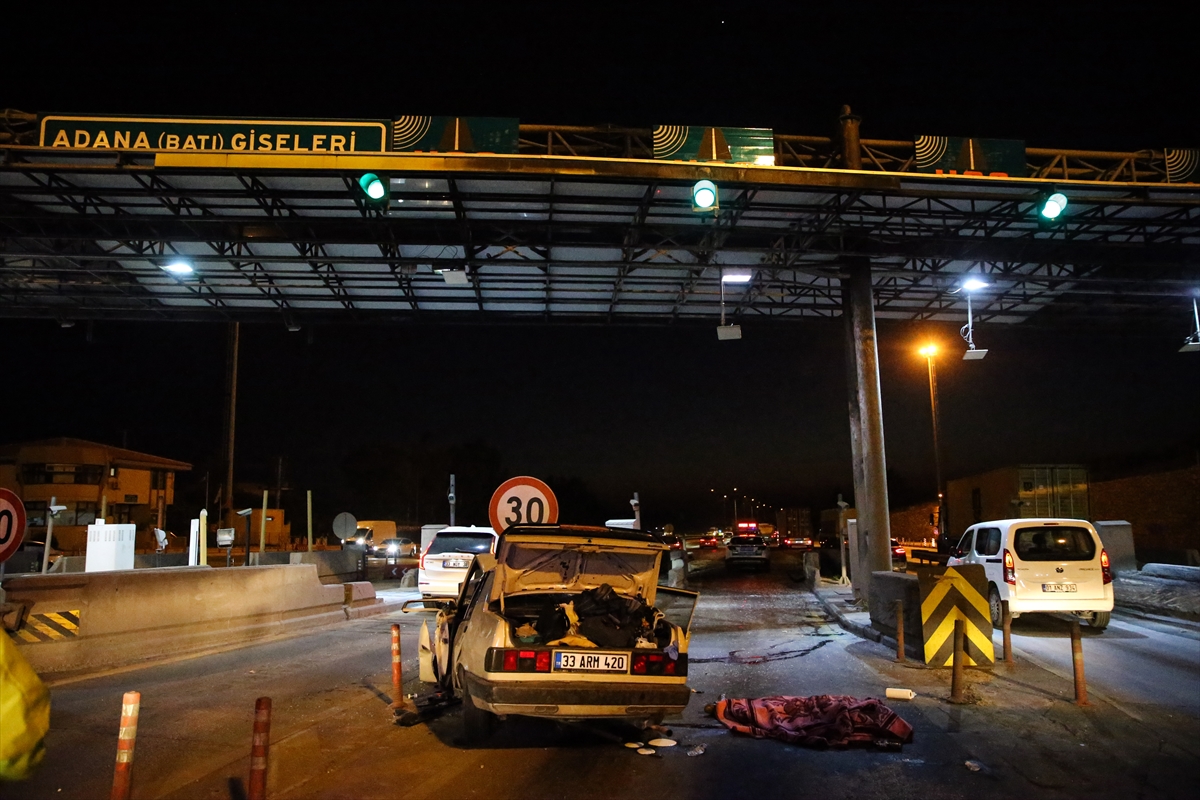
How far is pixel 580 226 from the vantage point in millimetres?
15188

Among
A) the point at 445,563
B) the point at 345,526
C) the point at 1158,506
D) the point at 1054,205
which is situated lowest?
the point at 445,563

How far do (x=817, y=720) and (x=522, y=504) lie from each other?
4478 mm

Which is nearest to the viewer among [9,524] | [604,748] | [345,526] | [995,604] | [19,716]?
[19,716]

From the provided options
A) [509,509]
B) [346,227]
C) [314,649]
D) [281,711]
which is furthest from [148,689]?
[346,227]

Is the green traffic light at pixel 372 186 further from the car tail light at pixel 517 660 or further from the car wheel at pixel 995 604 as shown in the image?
the car wheel at pixel 995 604

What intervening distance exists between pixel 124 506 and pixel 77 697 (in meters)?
49.5

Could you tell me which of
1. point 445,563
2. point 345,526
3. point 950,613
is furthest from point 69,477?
point 950,613

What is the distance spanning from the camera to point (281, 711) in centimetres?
795

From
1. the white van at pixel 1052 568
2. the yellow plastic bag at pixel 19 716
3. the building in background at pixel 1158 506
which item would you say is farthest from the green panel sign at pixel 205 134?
the building in background at pixel 1158 506

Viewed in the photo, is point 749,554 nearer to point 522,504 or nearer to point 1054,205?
point 1054,205

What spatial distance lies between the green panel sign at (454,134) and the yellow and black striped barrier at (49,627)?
25.0 feet

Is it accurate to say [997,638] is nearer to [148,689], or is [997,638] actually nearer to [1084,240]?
[1084,240]

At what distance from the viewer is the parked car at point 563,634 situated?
6.14m

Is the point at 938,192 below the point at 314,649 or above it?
above
